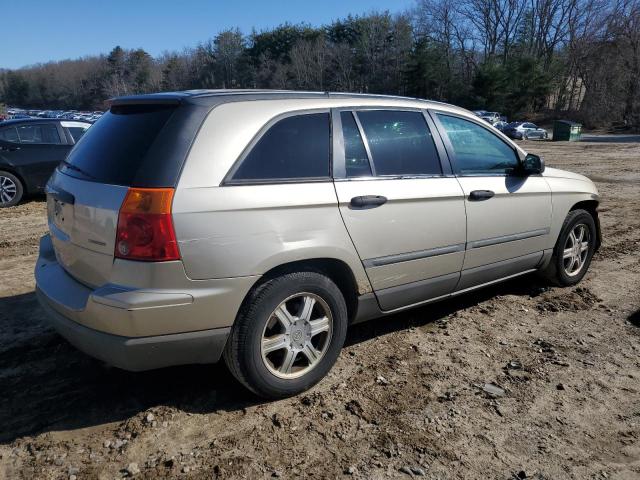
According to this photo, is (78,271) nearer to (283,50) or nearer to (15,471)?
(15,471)

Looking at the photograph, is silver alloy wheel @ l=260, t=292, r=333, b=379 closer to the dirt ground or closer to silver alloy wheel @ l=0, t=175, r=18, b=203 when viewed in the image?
the dirt ground

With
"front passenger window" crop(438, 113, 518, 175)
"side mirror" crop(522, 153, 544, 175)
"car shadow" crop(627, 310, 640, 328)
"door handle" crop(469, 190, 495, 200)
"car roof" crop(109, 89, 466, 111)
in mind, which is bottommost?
"car shadow" crop(627, 310, 640, 328)

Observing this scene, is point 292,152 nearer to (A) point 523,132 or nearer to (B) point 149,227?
(B) point 149,227

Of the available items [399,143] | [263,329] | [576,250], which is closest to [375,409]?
[263,329]

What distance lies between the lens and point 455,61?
73312 mm

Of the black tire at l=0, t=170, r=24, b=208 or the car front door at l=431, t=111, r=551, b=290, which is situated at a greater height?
the car front door at l=431, t=111, r=551, b=290

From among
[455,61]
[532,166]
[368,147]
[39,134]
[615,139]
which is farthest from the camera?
[455,61]

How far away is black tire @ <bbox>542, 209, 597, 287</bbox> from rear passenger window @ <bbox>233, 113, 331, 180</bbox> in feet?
9.16

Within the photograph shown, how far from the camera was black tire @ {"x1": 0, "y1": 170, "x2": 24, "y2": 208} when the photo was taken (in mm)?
9250

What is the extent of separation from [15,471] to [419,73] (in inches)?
2646

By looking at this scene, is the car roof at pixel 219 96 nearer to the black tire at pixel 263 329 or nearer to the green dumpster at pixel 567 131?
the black tire at pixel 263 329

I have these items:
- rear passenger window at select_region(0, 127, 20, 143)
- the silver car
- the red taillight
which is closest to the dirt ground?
the silver car

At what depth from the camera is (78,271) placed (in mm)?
2902

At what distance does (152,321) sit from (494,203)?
2741mm
